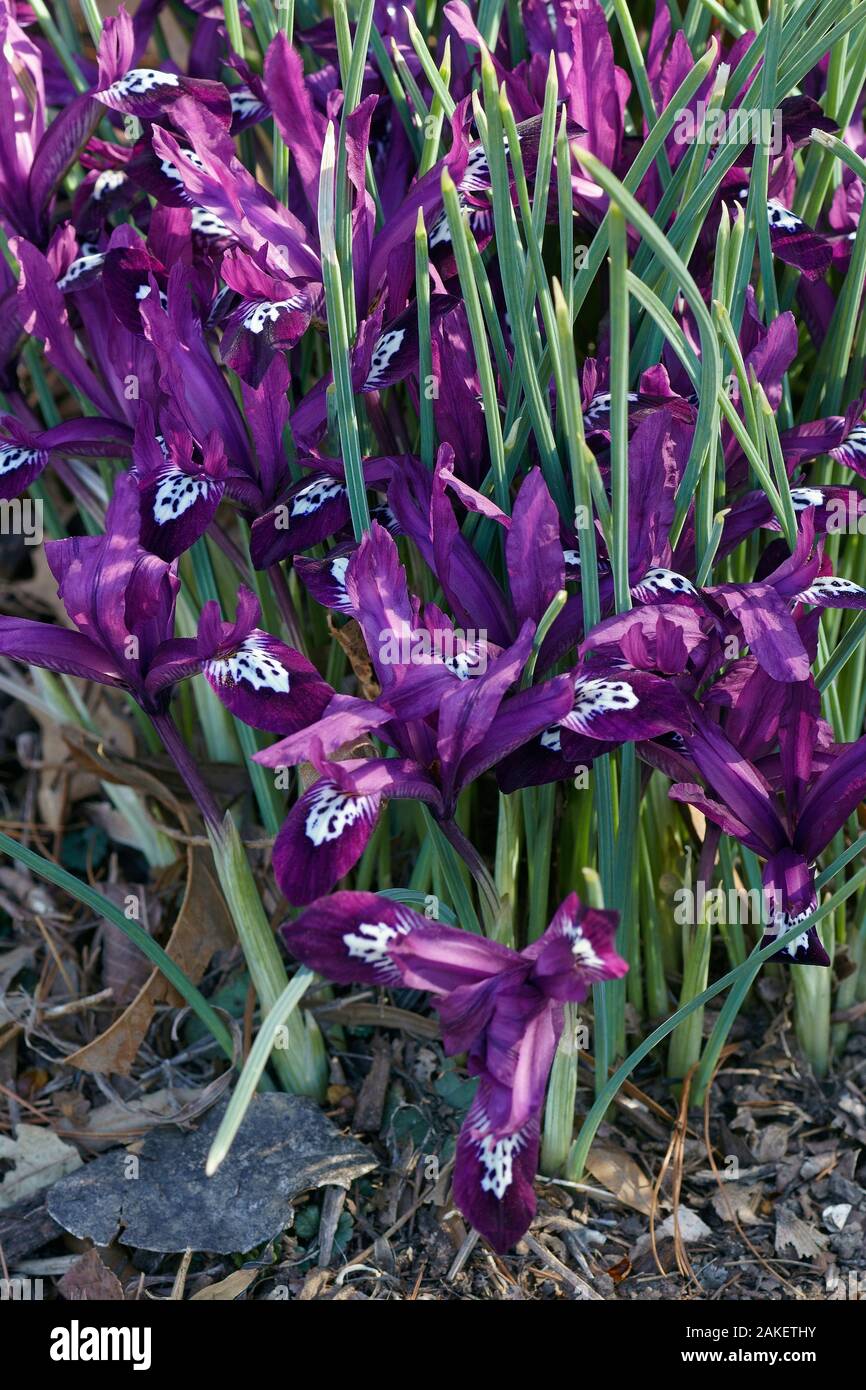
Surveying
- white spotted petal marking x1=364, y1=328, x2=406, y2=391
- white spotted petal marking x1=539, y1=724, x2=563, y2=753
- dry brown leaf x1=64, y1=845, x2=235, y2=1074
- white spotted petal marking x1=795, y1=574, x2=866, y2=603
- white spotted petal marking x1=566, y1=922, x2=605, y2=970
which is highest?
white spotted petal marking x1=364, y1=328, x2=406, y2=391

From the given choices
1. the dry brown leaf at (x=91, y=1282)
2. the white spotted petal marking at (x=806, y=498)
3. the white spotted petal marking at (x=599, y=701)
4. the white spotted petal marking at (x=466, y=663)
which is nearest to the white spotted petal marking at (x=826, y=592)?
the white spotted petal marking at (x=806, y=498)

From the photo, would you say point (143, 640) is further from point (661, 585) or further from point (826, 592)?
point (826, 592)

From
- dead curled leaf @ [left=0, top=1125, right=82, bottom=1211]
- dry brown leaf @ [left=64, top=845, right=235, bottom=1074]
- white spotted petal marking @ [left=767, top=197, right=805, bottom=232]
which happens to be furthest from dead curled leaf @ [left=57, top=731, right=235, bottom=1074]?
white spotted petal marking @ [left=767, top=197, right=805, bottom=232]

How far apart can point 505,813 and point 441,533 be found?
363 millimetres

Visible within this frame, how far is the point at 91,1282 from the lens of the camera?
5.19 ft

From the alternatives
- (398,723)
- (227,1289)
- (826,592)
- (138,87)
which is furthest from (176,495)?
(227,1289)

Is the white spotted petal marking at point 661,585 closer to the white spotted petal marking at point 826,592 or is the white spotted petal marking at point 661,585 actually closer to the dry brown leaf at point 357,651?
the white spotted petal marking at point 826,592

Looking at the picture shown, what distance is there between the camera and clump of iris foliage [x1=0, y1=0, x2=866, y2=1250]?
1244mm

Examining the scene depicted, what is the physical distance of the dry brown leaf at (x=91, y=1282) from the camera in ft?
5.14

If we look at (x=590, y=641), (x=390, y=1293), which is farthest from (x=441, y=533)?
(x=390, y=1293)

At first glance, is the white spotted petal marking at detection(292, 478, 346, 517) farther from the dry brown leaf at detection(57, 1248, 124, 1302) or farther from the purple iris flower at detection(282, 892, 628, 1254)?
the dry brown leaf at detection(57, 1248, 124, 1302)

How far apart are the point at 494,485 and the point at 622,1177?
93 centimetres

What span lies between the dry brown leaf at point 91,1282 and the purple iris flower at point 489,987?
0.62 m
